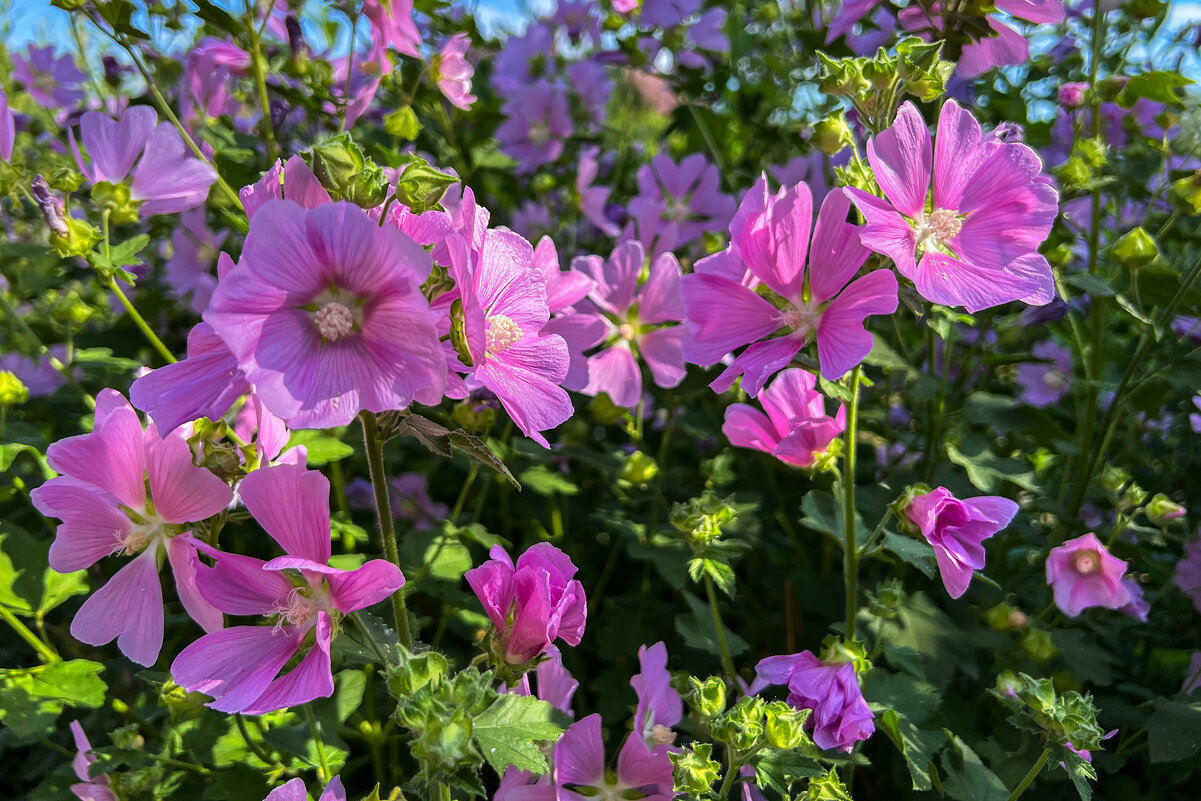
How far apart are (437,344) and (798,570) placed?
1.09 m

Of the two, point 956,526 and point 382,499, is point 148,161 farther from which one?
point 956,526

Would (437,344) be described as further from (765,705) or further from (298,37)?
(298,37)

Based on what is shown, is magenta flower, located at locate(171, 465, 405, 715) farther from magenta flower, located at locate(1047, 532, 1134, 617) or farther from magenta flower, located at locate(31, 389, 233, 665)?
magenta flower, located at locate(1047, 532, 1134, 617)

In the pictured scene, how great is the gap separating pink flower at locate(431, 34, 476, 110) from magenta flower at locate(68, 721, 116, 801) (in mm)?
1232

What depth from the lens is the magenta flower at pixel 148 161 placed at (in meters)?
1.27

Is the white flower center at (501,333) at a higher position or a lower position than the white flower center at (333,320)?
lower

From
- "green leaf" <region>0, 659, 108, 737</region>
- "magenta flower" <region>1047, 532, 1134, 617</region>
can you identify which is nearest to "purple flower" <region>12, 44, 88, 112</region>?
"green leaf" <region>0, 659, 108, 737</region>

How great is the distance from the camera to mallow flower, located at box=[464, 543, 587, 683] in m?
0.82

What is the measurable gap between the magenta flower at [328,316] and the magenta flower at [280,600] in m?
0.09

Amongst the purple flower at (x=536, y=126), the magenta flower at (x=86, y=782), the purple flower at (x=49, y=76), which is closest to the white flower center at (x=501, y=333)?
the magenta flower at (x=86, y=782)

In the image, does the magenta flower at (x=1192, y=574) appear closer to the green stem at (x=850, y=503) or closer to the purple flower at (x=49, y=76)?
the green stem at (x=850, y=503)

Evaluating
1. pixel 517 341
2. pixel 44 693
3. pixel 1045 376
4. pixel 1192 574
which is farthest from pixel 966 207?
pixel 1045 376

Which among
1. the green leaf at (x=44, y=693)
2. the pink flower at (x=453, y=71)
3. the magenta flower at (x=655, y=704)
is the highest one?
the pink flower at (x=453, y=71)

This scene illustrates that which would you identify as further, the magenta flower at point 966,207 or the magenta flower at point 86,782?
the magenta flower at point 86,782
